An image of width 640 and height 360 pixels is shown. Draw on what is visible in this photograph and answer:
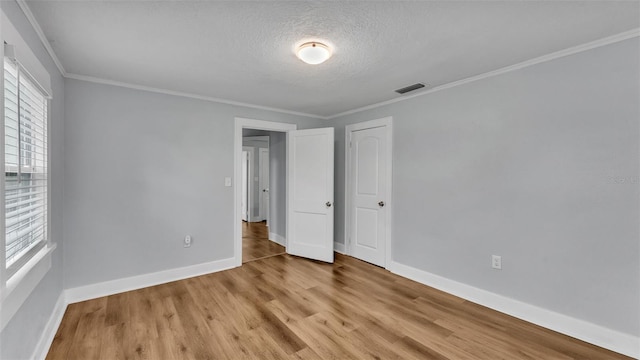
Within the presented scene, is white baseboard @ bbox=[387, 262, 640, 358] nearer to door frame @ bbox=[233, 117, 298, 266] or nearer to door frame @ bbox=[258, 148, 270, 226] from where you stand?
door frame @ bbox=[233, 117, 298, 266]

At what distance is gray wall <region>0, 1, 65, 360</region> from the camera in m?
1.45

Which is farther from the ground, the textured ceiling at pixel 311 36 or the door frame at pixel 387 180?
the textured ceiling at pixel 311 36

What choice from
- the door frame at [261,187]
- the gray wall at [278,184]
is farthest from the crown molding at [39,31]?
the door frame at [261,187]

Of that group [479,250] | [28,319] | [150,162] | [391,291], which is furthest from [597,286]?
[150,162]

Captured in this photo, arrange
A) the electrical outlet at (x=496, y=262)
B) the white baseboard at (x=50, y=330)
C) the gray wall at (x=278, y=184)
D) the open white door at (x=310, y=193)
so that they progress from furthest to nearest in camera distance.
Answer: the gray wall at (x=278, y=184), the open white door at (x=310, y=193), the electrical outlet at (x=496, y=262), the white baseboard at (x=50, y=330)

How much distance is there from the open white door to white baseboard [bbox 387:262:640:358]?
146 cm

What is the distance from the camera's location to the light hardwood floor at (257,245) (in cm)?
423

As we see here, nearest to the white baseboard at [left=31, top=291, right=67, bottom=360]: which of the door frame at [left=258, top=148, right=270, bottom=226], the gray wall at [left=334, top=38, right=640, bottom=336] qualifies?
the gray wall at [left=334, top=38, right=640, bottom=336]

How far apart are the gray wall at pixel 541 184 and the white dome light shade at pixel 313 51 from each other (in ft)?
5.45

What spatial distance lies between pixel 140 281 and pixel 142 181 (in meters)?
1.13

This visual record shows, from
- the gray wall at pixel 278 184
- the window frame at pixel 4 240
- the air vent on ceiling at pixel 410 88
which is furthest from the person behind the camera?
the gray wall at pixel 278 184

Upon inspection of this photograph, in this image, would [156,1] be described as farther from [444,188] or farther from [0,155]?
[444,188]

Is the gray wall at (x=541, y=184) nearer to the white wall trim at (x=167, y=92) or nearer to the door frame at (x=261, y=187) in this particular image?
the white wall trim at (x=167, y=92)

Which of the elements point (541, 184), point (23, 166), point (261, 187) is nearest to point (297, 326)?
point (23, 166)
